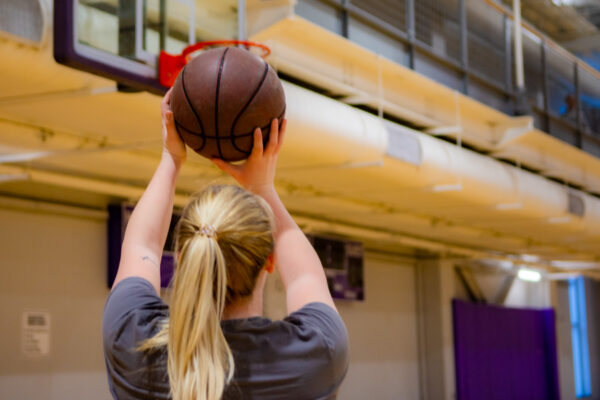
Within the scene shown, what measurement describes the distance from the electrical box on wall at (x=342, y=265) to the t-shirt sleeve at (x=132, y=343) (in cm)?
990

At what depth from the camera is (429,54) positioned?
379 inches

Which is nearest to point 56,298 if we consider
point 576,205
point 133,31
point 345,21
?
point 345,21

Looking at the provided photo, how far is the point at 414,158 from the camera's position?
7941 mm

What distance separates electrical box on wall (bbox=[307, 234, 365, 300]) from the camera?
1205cm

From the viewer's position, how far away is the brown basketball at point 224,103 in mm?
2459

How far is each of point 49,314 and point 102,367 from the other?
91 cm

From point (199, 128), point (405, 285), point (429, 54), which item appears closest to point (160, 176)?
point (199, 128)

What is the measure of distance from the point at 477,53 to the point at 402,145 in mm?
3910

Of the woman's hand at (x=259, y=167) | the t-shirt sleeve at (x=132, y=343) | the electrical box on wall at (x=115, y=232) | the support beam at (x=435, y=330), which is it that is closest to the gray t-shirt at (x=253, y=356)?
the t-shirt sleeve at (x=132, y=343)

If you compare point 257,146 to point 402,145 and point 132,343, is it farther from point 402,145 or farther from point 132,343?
point 402,145

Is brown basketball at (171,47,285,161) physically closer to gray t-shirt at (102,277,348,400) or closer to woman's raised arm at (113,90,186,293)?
woman's raised arm at (113,90,186,293)

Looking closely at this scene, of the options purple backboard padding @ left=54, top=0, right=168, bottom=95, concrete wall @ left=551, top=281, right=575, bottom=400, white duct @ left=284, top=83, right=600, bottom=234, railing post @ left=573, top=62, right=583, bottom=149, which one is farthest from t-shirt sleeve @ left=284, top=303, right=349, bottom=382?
concrete wall @ left=551, top=281, right=575, bottom=400

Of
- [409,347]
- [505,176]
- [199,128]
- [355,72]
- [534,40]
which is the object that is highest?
[534,40]

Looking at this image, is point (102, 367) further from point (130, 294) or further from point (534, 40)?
point (534, 40)
